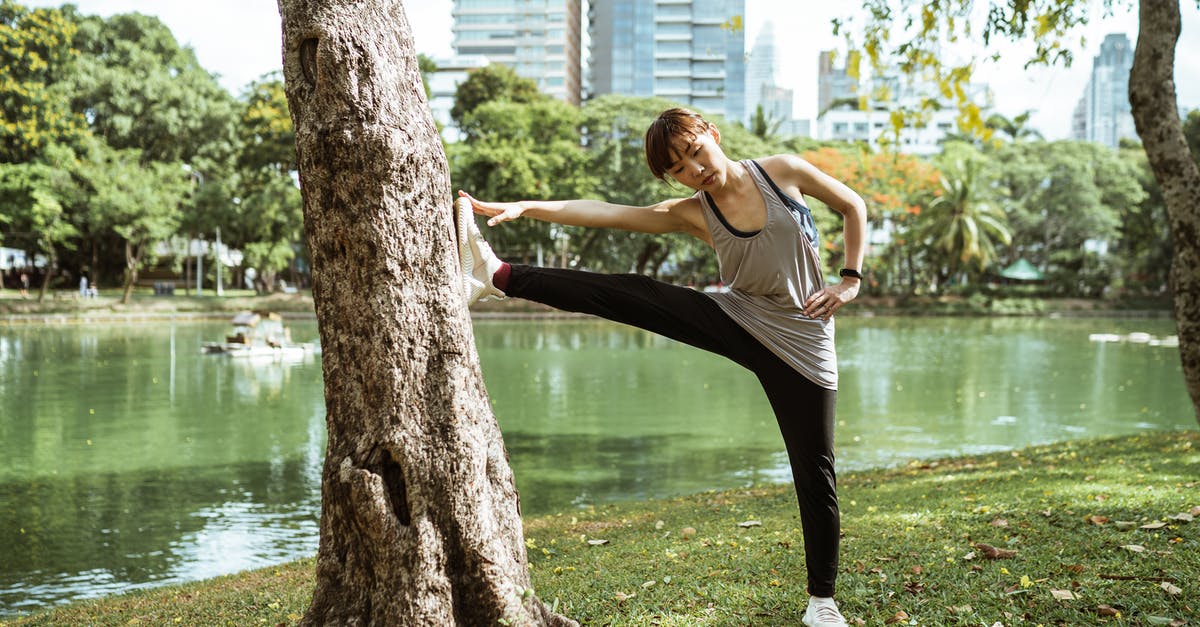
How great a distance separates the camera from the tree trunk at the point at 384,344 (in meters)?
2.45

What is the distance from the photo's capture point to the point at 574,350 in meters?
22.3

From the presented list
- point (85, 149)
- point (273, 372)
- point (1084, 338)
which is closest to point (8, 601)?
point (273, 372)

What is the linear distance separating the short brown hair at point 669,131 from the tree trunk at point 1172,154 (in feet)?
9.62

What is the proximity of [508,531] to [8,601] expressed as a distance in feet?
14.6

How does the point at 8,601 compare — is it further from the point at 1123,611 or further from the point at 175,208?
the point at 175,208

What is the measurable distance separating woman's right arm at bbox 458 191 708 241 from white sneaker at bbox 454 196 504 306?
207 mm

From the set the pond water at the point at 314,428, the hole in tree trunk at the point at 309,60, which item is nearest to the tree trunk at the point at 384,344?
the hole in tree trunk at the point at 309,60

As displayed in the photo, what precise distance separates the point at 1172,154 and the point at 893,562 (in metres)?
2.53

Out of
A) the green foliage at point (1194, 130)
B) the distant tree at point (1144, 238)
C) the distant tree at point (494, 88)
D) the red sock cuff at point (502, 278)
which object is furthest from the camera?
the distant tree at point (494, 88)

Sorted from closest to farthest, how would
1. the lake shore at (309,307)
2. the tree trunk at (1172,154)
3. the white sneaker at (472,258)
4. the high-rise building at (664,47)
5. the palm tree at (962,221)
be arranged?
the white sneaker at (472,258)
the tree trunk at (1172,154)
the lake shore at (309,307)
the palm tree at (962,221)
the high-rise building at (664,47)

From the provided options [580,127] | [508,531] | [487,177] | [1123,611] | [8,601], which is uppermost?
[580,127]

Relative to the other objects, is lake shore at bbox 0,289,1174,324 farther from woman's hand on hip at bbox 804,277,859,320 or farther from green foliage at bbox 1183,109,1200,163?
woman's hand on hip at bbox 804,277,859,320

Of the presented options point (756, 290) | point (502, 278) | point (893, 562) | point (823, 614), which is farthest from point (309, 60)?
point (893, 562)

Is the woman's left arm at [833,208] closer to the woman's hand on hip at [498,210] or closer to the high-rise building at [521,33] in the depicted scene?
the woman's hand on hip at [498,210]
